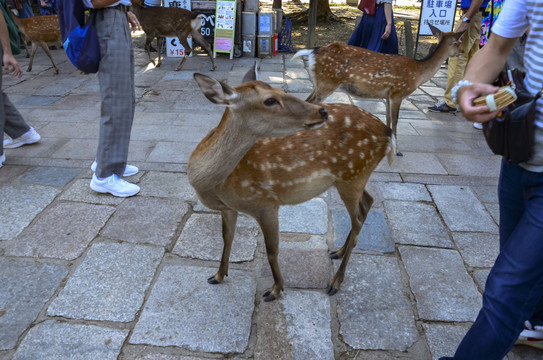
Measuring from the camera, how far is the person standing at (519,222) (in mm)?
1434

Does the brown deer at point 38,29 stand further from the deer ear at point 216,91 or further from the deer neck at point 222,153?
the deer ear at point 216,91

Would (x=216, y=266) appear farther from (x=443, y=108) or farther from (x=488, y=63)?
(x=443, y=108)

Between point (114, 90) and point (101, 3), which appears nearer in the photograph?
point (101, 3)

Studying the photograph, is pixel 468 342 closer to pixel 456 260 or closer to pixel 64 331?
pixel 456 260

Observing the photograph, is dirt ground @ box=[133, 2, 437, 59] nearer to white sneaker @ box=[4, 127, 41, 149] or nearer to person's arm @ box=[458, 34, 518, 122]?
white sneaker @ box=[4, 127, 41, 149]

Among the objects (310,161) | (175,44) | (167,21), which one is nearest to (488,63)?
(310,161)

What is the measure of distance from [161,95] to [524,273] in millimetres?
5754

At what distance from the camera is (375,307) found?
2418 millimetres

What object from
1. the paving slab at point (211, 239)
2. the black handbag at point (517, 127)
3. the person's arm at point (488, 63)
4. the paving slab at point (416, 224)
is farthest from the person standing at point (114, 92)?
the black handbag at point (517, 127)

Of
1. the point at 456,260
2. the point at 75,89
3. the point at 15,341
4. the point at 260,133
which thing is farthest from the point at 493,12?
the point at 75,89

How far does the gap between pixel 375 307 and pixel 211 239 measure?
1.22 metres

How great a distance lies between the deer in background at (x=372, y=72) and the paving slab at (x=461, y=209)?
114 centimetres

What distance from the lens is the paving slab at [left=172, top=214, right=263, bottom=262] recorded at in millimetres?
2842

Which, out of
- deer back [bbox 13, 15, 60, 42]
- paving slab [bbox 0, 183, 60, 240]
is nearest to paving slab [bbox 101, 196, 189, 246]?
paving slab [bbox 0, 183, 60, 240]
